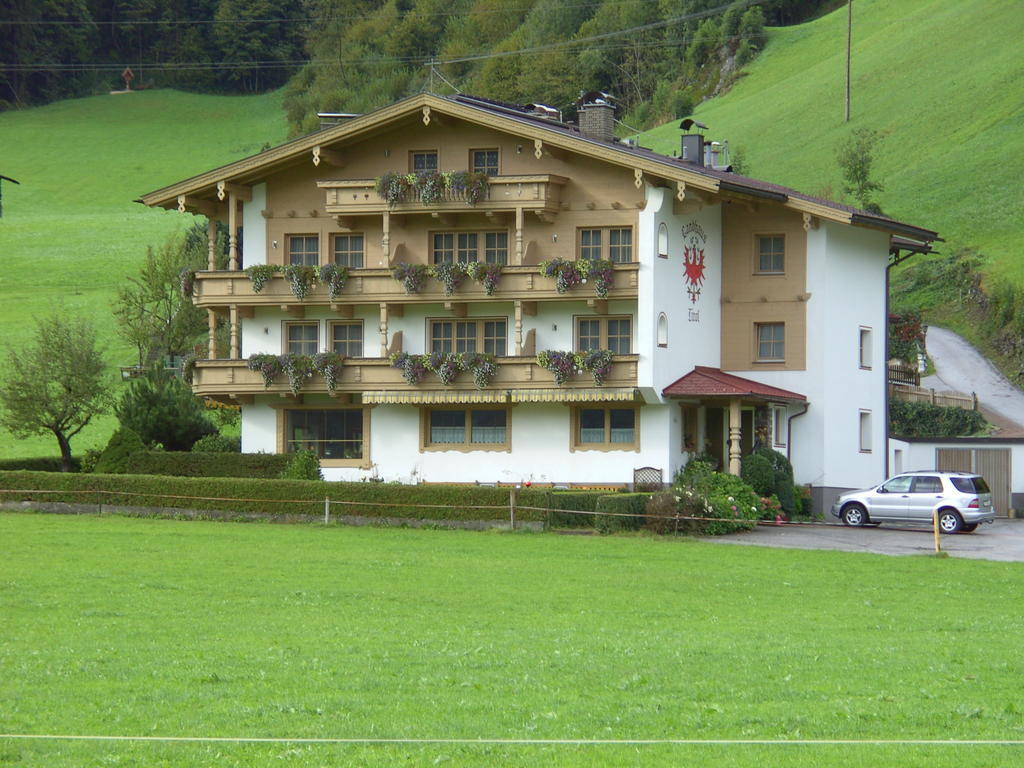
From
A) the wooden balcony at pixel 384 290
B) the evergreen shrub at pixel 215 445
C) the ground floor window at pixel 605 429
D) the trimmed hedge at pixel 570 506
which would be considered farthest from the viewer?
the evergreen shrub at pixel 215 445

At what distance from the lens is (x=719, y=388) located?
45250 mm

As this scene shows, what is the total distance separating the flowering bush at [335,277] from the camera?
47.3 metres

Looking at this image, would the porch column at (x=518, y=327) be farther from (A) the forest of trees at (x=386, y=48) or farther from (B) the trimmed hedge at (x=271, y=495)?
(A) the forest of trees at (x=386, y=48)

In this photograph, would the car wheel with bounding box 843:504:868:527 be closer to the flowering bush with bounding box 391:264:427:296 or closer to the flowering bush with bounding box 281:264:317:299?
the flowering bush with bounding box 391:264:427:296

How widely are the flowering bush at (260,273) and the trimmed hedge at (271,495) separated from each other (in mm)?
7994

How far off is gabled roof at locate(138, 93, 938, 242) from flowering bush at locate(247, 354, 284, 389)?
18.0 ft

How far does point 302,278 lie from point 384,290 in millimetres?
2434

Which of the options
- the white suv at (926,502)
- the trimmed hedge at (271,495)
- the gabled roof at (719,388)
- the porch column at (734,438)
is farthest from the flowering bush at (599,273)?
the white suv at (926,502)

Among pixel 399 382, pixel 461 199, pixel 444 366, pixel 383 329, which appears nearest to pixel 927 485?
pixel 444 366

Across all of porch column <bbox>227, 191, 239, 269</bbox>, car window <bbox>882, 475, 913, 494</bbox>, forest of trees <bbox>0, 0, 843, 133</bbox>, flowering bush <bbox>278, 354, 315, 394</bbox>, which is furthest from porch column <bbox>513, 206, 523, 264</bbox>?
forest of trees <bbox>0, 0, 843, 133</bbox>

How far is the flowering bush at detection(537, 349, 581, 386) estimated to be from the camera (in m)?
45.2

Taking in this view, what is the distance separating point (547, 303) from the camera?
1857 inches

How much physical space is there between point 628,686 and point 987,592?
13.7m

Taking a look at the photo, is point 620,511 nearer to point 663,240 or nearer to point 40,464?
point 663,240
